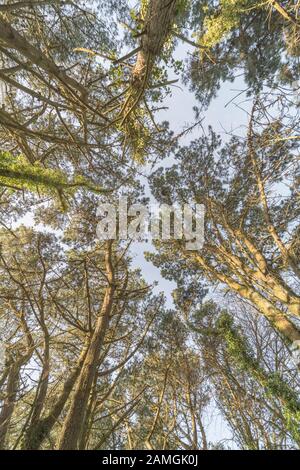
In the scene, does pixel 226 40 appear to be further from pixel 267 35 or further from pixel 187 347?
pixel 187 347

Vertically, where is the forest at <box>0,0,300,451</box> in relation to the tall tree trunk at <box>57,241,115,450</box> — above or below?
above

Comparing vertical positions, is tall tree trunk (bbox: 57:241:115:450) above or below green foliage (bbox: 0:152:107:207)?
below

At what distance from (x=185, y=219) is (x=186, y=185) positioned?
1148 millimetres

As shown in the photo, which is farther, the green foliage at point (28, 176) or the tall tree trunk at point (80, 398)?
the green foliage at point (28, 176)

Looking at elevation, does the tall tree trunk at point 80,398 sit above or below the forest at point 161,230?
below

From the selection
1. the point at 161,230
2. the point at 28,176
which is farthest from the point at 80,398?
the point at 161,230

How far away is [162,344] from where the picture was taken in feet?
28.6

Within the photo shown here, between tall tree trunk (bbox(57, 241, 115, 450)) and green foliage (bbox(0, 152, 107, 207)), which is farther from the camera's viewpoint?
green foliage (bbox(0, 152, 107, 207))

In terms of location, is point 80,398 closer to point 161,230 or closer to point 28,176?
point 28,176

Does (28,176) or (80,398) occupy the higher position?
(28,176)

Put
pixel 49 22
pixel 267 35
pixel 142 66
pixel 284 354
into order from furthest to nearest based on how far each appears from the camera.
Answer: pixel 284 354
pixel 267 35
pixel 49 22
pixel 142 66
